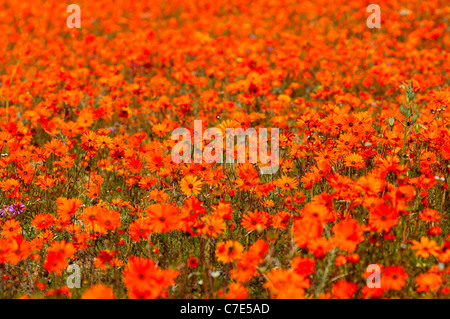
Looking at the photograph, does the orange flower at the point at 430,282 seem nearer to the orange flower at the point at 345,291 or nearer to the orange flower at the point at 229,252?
the orange flower at the point at 345,291

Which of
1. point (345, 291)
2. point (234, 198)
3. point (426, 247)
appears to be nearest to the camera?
point (345, 291)

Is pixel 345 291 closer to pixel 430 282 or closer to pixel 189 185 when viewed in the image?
pixel 430 282

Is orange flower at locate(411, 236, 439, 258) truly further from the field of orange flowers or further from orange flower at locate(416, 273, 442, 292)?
orange flower at locate(416, 273, 442, 292)

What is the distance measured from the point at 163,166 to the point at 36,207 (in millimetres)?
1359

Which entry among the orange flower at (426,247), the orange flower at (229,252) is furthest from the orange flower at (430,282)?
the orange flower at (229,252)

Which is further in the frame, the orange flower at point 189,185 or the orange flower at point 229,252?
the orange flower at point 189,185

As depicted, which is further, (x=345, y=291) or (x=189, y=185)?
(x=189, y=185)

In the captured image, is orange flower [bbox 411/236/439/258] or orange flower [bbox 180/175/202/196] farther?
orange flower [bbox 180/175/202/196]

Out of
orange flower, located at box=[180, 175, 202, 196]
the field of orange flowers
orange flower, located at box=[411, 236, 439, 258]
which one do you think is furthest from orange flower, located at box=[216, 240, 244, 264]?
orange flower, located at box=[411, 236, 439, 258]

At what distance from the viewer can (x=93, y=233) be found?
308 centimetres

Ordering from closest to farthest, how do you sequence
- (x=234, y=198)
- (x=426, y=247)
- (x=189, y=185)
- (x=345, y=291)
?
(x=345, y=291) → (x=426, y=247) → (x=189, y=185) → (x=234, y=198)

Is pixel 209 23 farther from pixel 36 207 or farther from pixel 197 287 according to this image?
pixel 197 287

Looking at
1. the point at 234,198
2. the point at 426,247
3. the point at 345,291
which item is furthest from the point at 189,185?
the point at 426,247
